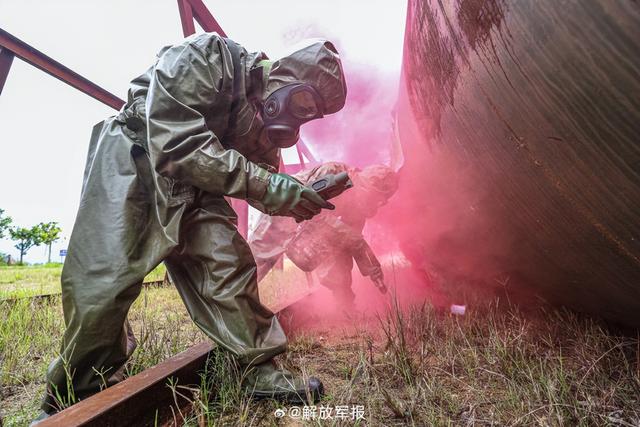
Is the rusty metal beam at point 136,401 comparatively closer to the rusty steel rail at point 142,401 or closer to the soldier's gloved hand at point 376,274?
the rusty steel rail at point 142,401

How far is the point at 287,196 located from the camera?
132cm

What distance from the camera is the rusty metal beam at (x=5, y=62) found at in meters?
2.05

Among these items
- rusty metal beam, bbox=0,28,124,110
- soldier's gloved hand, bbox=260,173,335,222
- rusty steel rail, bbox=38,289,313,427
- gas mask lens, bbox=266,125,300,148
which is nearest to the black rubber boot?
rusty steel rail, bbox=38,289,313,427

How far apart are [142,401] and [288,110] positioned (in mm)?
1214

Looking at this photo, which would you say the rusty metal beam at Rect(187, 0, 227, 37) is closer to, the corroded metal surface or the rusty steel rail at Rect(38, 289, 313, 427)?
the corroded metal surface

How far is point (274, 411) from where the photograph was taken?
4.11 ft

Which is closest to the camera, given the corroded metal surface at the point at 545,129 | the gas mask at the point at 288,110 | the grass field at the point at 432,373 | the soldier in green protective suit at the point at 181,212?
the corroded metal surface at the point at 545,129

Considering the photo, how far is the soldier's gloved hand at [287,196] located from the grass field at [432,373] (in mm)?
580

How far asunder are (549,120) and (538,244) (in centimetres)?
65

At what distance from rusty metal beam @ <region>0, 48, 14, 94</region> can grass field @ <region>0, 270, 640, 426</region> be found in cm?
138

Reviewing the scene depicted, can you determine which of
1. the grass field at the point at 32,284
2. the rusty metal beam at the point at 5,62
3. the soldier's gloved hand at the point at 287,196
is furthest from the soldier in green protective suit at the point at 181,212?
the grass field at the point at 32,284

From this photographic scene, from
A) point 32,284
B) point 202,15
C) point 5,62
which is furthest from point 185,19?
point 32,284

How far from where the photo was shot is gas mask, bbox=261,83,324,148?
1569 mm

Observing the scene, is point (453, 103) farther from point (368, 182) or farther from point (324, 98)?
point (368, 182)
